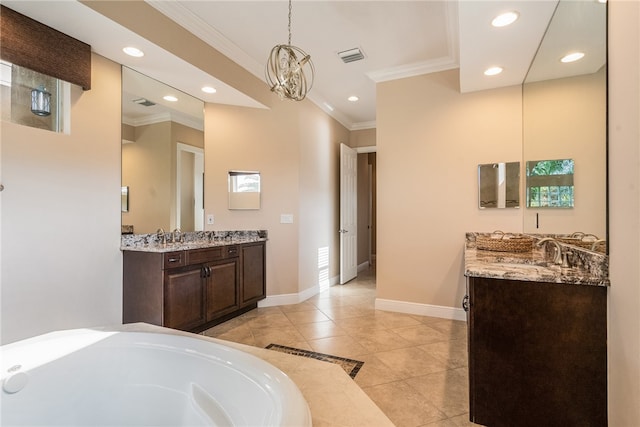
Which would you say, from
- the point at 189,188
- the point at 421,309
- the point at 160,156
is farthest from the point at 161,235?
the point at 421,309

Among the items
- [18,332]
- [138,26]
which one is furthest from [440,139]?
[18,332]

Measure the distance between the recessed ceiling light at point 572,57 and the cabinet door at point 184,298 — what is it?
10.5ft

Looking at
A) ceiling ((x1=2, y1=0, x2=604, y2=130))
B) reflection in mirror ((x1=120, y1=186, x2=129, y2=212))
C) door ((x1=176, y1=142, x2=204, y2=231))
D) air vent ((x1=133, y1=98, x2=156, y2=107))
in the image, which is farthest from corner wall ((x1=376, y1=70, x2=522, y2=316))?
reflection in mirror ((x1=120, y1=186, x2=129, y2=212))

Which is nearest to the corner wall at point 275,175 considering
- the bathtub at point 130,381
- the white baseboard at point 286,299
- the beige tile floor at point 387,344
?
the white baseboard at point 286,299

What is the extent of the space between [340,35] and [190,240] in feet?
8.79

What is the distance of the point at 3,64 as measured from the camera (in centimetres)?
198

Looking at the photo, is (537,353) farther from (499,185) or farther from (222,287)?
(222,287)

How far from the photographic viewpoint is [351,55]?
3.26 metres

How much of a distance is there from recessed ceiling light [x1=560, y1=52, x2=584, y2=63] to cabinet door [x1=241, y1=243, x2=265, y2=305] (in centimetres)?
319

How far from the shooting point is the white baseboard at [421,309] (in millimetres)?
3309

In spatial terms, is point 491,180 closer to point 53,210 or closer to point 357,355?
point 357,355

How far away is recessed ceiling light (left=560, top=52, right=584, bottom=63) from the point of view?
169 cm

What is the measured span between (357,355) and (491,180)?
2.25m

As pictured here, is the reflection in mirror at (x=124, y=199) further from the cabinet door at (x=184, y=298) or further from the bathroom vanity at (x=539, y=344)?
the bathroom vanity at (x=539, y=344)
